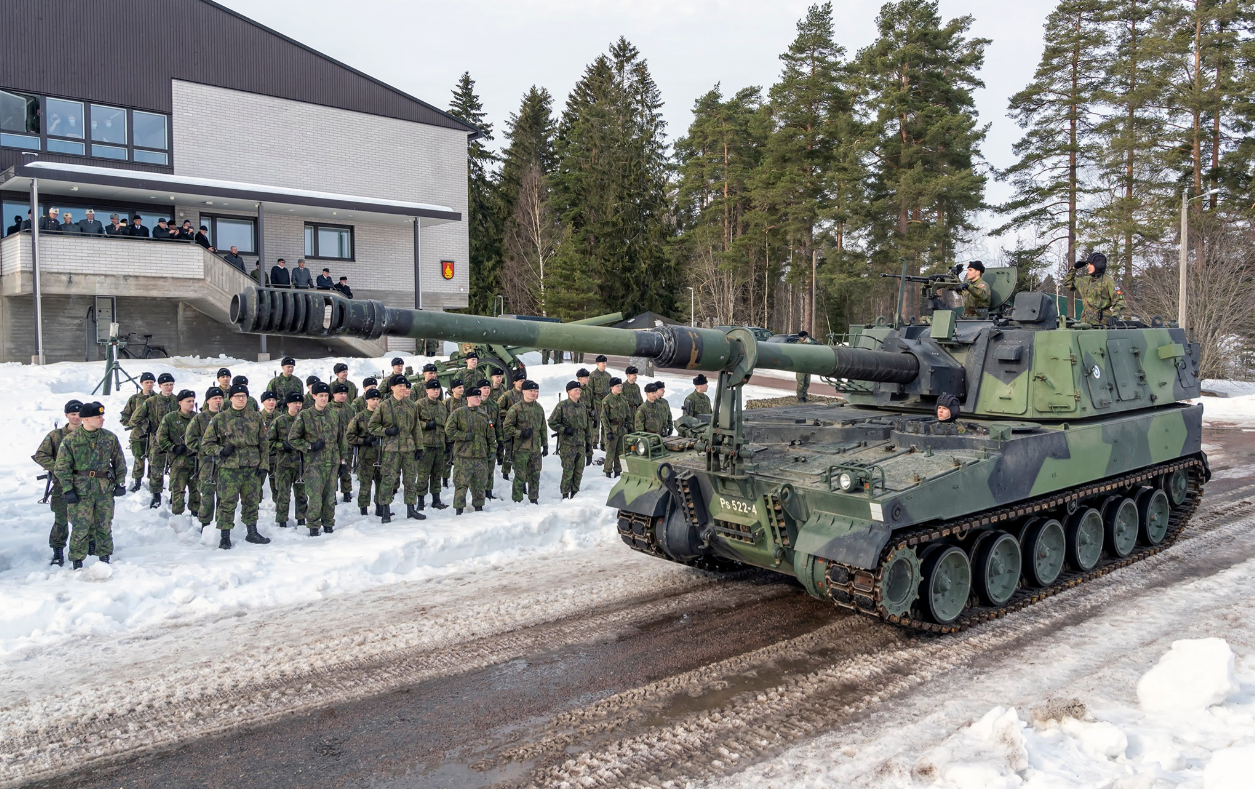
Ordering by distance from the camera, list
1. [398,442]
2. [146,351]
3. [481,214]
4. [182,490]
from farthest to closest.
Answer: [481,214] < [146,351] < [398,442] < [182,490]

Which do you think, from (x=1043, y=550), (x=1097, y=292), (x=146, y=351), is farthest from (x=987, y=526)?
(x=146, y=351)

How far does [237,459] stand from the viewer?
31.6 ft

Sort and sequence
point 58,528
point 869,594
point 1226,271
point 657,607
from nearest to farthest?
point 869,594 < point 657,607 < point 58,528 < point 1226,271

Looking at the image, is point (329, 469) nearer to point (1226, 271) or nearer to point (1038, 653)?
point (1038, 653)

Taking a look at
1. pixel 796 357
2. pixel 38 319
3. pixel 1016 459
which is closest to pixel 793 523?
pixel 796 357

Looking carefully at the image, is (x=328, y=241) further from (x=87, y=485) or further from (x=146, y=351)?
(x=87, y=485)

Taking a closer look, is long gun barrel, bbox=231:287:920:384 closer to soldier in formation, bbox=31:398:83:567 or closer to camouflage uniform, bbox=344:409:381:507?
soldier in formation, bbox=31:398:83:567

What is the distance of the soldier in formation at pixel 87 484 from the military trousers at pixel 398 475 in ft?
9.48

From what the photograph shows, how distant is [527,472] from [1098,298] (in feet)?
24.0

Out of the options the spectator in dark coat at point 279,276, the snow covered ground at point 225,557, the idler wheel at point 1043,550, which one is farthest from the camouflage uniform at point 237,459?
the spectator in dark coat at point 279,276

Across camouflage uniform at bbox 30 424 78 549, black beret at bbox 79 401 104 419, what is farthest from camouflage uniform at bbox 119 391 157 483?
black beret at bbox 79 401 104 419

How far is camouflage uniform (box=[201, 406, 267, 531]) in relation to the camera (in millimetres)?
9547

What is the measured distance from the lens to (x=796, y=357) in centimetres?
713

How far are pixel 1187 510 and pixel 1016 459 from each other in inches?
179
